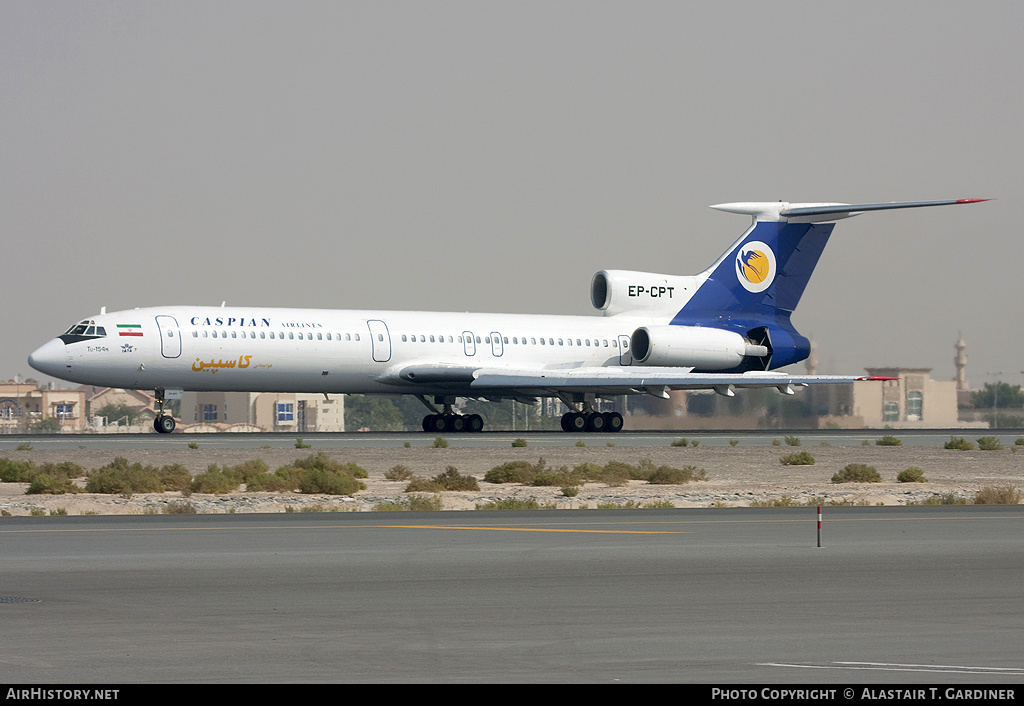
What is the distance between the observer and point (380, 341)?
46906mm

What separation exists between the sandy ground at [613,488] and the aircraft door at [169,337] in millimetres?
6197

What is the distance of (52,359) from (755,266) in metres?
27.6

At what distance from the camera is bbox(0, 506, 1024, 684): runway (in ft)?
32.3

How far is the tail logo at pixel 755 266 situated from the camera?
5478 cm

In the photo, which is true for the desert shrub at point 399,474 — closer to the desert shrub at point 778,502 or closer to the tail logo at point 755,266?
Answer: the desert shrub at point 778,502

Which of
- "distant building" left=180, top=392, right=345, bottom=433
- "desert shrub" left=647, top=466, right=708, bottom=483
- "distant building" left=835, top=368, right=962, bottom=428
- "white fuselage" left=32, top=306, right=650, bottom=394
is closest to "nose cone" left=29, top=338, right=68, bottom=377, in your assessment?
"white fuselage" left=32, top=306, right=650, bottom=394

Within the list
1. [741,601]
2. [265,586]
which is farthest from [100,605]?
[741,601]

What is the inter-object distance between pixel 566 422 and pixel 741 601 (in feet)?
124

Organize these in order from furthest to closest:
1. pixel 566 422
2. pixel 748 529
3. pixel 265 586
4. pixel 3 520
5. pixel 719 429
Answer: pixel 719 429
pixel 566 422
pixel 3 520
pixel 748 529
pixel 265 586

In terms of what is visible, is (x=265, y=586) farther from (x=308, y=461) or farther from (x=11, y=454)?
(x=11, y=454)

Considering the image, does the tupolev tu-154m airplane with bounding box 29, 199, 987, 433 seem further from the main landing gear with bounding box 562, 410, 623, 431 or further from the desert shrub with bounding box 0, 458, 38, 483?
the desert shrub with bounding box 0, 458, 38, 483

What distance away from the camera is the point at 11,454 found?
37281 mm

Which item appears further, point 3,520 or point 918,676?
point 3,520

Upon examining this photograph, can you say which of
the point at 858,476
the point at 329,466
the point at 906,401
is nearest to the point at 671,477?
the point at 858,476
